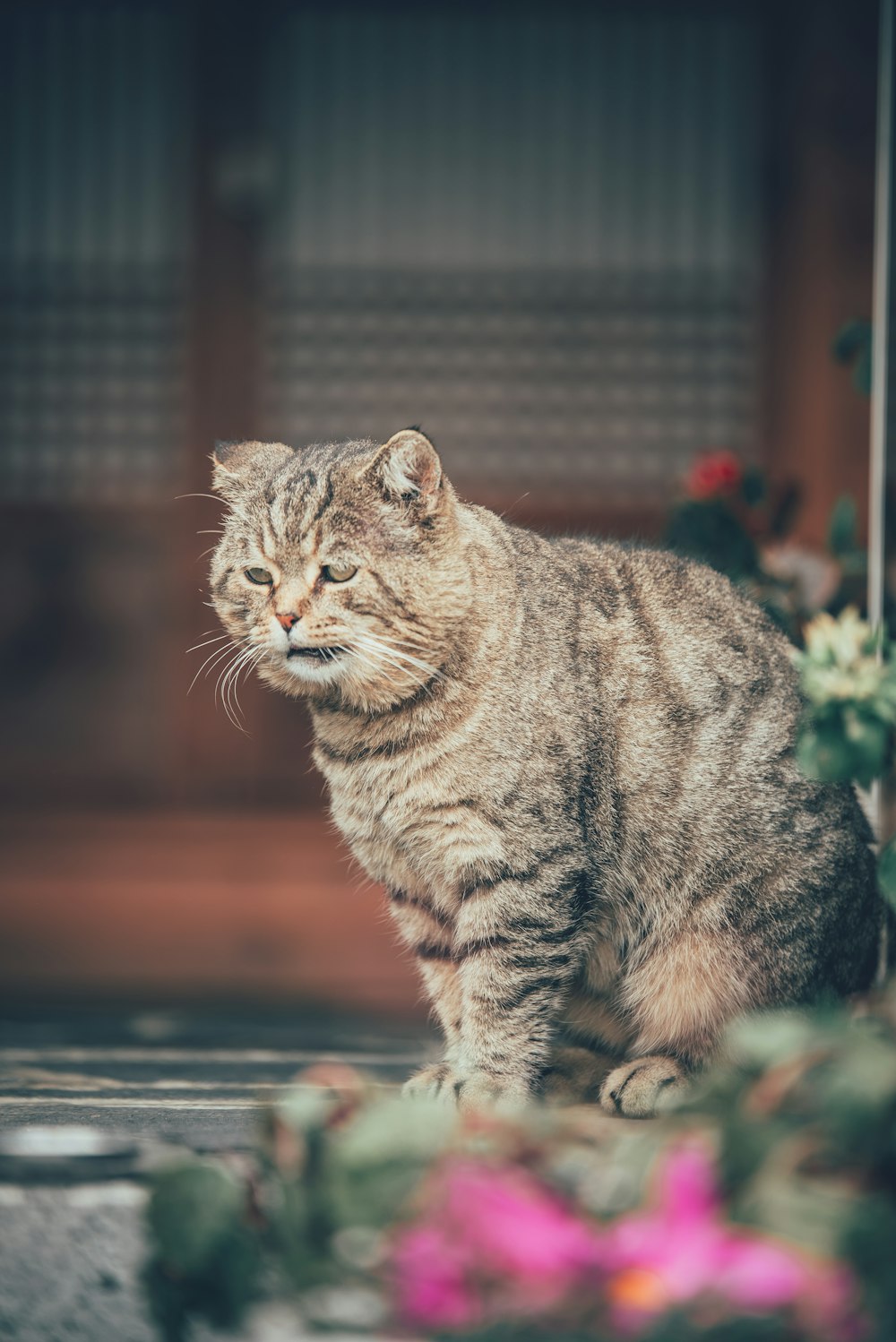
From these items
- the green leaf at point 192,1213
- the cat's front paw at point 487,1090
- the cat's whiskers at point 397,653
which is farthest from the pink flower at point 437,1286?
the cat's whiskers at point 397,653

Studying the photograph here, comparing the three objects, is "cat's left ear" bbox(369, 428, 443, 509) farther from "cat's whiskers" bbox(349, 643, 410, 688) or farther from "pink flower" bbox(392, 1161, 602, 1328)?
"pink flower" bbox(392, 1161, 602, 1328)

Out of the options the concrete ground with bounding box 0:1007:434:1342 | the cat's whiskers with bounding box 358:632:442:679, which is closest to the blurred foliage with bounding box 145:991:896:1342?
the concrete ground with bounding box 0:1007:434:1342

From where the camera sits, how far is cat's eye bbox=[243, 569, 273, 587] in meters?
1.73

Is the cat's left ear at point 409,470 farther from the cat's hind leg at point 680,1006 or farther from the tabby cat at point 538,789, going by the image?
the cat's hind leg at point 680,1006

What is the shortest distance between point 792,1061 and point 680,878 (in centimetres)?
67

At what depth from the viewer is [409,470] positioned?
1.69 metres

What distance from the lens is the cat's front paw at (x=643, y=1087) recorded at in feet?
5.22

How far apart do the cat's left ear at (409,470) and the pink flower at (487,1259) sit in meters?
0.93

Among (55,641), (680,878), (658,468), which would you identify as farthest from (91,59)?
(680,878)

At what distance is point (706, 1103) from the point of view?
1.04 meters

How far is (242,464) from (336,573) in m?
0.28

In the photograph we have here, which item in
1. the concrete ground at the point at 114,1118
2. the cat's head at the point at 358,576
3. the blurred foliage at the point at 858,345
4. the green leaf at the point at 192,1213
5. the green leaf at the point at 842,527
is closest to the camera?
the green leaf at the point at 192,1213

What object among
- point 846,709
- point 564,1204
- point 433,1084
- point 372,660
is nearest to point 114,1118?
point 433,1084

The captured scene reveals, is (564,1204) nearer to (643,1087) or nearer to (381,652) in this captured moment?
(643,1087)
